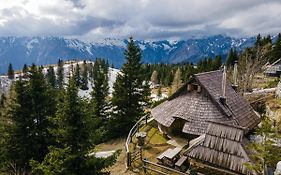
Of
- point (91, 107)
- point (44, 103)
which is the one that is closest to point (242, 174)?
point (91, 107)

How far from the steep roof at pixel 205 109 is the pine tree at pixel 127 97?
6.96 metres

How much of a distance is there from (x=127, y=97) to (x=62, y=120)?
736 inches

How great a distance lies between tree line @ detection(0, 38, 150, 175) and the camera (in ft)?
50.1

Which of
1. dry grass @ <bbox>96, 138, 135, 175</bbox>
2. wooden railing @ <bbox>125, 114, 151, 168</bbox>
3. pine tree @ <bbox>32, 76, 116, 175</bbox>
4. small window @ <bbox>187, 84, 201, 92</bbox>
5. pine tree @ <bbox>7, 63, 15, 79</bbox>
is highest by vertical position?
pine tree @ <bbox>7, 63, 15, 79</bbox>

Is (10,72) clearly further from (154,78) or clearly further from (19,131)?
(19,131)

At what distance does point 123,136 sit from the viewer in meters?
34.3

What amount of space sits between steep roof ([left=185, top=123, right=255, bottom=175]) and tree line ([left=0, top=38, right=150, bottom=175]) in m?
6.14

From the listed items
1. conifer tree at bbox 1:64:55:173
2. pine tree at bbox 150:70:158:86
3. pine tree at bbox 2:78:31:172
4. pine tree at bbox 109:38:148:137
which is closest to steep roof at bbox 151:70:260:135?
pine tree at bbox 109:38:148:137

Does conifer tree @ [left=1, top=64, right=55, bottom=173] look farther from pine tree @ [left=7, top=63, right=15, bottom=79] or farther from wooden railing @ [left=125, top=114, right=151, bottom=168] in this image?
pine tree @ [left=7, top=63, right=15, bottom=79]

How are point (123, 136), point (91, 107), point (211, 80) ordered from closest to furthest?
1. point (91, 107)
2. point (211, 80)
3. point (123, 136)

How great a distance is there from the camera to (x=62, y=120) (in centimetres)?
1541

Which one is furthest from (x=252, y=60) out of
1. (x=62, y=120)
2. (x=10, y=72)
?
(x=10, y=72)

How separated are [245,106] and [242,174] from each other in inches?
407

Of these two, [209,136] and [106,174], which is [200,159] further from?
[106,174]
